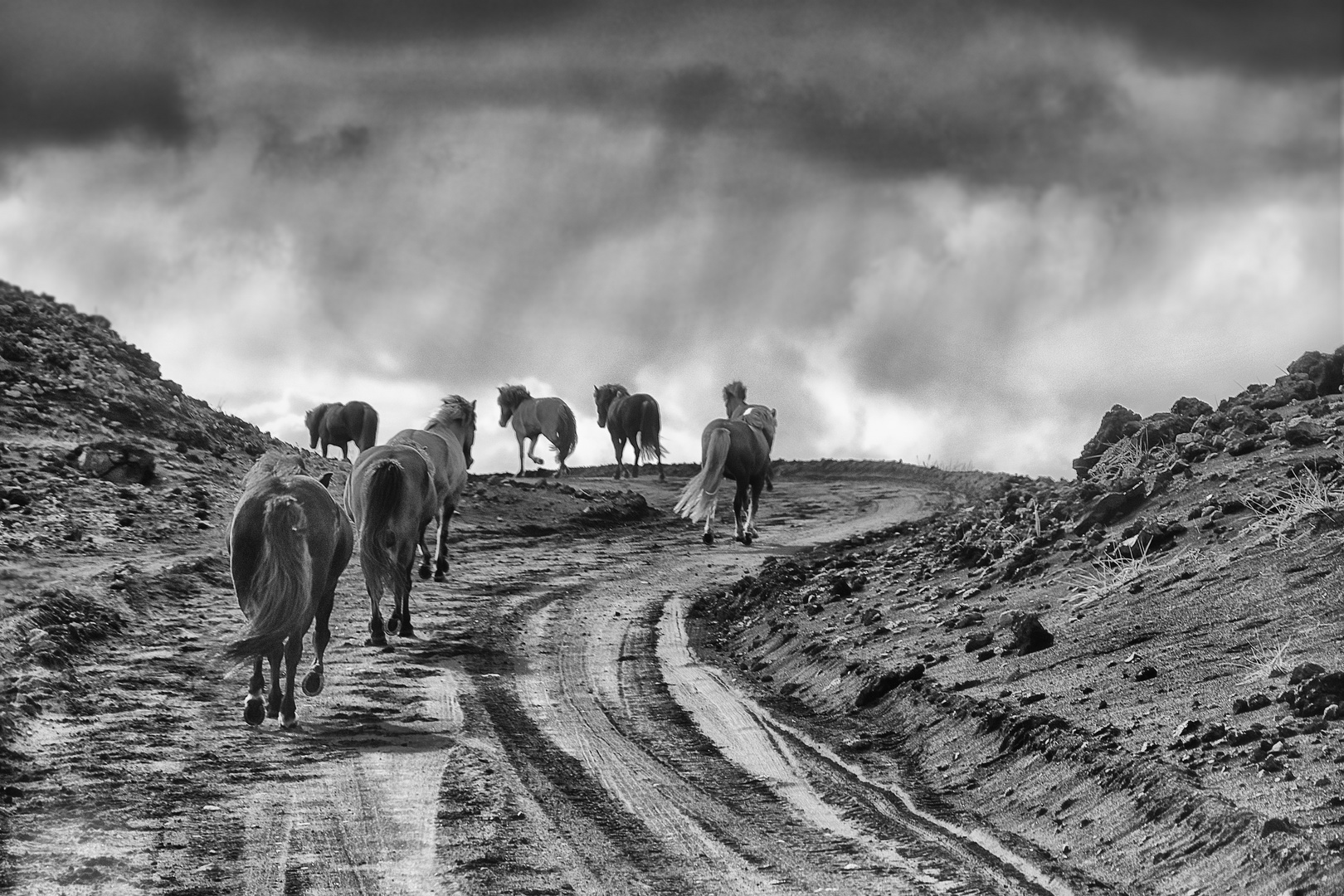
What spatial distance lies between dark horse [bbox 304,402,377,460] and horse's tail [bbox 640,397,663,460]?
26.1 feet

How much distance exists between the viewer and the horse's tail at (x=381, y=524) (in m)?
11.7

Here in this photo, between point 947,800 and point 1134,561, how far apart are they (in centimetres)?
441

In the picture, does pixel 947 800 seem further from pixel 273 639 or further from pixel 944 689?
pixel 273 639

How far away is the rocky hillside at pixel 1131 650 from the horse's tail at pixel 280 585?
3760mm

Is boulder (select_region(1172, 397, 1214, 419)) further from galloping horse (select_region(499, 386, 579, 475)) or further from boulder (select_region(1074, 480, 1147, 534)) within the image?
galloping horse (select_region(499, 386, 579, 475))

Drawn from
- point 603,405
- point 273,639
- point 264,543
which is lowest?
point 273,639

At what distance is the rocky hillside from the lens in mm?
6512

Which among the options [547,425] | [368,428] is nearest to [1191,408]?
[547,425]

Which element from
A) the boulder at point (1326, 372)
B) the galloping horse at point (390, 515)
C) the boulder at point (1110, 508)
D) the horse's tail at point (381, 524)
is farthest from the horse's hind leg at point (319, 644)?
the boulder at point (1326, 372)

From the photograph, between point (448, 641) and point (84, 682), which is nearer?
point (84, 682)

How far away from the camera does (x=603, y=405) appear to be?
119 ft

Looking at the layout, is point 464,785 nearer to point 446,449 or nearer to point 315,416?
point 446,449

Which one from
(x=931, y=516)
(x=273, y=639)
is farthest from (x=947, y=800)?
(x=931, y=516)

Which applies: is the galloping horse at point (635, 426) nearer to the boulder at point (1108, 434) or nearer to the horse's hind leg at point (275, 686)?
the boulder at point (1108, 434)
